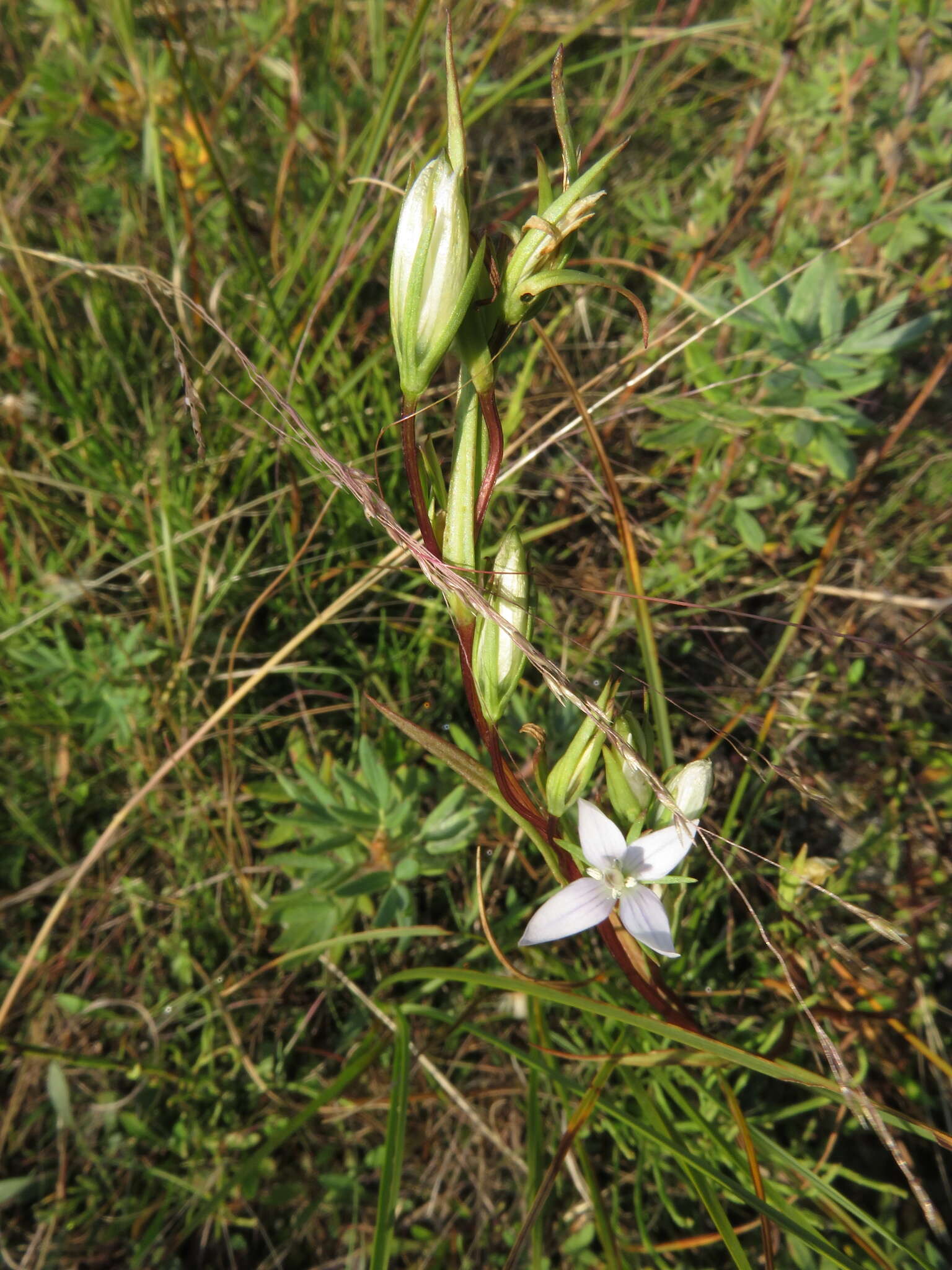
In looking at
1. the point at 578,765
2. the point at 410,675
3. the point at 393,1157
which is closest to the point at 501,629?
the point at 578,765

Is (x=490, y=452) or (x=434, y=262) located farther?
(x=490, y=452)

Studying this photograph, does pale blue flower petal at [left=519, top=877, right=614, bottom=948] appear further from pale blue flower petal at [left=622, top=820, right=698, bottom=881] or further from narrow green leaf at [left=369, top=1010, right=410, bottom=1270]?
narrow green leaf at [left=369, top=1010, right=410, bottom=1270]

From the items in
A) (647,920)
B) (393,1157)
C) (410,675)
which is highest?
(647,920)

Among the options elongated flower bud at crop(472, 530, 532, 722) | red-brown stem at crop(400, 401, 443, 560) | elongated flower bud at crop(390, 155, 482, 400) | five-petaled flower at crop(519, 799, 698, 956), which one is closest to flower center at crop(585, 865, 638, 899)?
five-petaled flower at crop(519, 799, 698, 956)

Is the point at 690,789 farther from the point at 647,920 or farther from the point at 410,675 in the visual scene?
the point at 410,675

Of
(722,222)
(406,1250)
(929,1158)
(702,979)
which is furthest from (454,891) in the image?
(722,222)

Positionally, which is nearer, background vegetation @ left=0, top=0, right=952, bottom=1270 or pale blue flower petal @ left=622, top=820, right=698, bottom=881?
pale blue flower petal @ left=622, top=820, right=698, bottom=881

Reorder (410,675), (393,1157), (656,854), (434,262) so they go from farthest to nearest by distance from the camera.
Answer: (410,675)
(393,1157)
(656,854)
(434,262)
